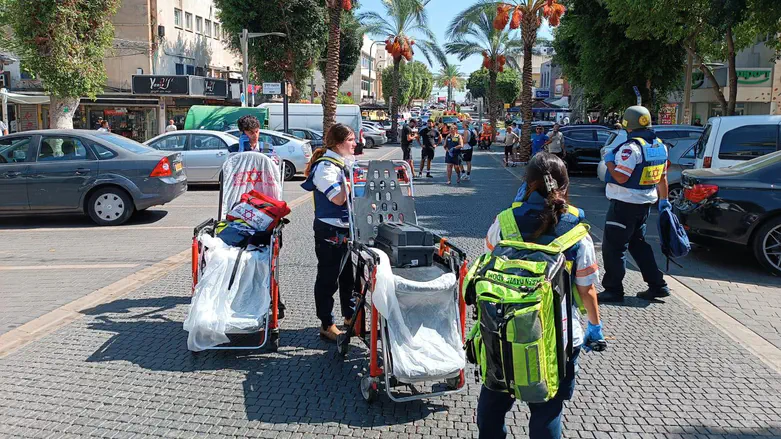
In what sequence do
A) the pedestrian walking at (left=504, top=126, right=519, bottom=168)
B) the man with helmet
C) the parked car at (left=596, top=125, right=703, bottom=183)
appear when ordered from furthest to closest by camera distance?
the pedestrian walking at (left=504, top=126, right=519, bottom=168)
the parked car at (left=596, top=125, right=703, bottom=183)
the man with helmet

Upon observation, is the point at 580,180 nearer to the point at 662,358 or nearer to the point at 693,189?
the point at 693,189

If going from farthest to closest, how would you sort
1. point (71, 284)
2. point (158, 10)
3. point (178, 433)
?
1. point (158, 10)
2. point (71, 284)
3. point (178, 433)

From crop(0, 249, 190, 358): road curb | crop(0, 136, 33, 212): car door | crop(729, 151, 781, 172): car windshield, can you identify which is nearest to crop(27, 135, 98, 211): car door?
crop(0, 136, 33, 212): car door

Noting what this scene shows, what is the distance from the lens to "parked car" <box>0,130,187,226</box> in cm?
1072

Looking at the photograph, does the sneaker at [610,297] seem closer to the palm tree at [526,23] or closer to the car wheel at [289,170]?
the car wheel at [289,170]

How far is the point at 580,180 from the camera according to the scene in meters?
19.9

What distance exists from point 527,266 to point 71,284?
600 cm

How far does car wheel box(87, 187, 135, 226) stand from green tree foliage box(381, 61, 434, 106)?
7277cm

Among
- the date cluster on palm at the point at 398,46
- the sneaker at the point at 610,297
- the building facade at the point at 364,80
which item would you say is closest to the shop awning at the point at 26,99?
the date cluster on palm at the point at 398,46

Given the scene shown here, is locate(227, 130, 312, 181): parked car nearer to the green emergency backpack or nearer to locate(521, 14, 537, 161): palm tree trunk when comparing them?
locate(521, 14, 537, 161): palm tree trunk

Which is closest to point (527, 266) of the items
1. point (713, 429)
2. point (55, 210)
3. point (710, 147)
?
point (713, 429)

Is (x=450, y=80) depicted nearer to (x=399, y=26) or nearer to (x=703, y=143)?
(x=399, y=26)

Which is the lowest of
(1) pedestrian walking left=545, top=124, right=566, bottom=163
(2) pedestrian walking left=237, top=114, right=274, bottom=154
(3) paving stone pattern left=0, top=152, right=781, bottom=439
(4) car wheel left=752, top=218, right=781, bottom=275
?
(3) paving stone pattern left=0, top=152, right=781, bottom=439

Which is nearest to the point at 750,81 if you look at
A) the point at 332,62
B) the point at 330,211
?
the point at 332,62
